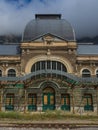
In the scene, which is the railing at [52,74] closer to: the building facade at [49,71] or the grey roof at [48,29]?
the building facade at [49,71]

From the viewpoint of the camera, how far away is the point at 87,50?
43031 millimetres

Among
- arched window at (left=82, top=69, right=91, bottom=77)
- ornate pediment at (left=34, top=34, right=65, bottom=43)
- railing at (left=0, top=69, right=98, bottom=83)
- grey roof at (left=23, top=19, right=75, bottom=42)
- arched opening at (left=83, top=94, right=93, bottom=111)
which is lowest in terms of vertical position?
arched opening at (left=83, top=94, right=93, bottom=111)

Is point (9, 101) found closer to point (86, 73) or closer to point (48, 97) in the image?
point (48, 97)

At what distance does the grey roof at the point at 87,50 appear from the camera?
138ft

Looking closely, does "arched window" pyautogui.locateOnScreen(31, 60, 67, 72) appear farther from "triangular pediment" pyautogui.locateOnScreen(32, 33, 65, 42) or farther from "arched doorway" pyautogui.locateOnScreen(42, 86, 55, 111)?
"triangular pediment" pyautogui.locateOnScreen(32, 33, 65, 42)

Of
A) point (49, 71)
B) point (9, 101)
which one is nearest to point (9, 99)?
point (9, 101)

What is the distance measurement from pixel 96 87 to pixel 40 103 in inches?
291

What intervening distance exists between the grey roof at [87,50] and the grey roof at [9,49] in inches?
362

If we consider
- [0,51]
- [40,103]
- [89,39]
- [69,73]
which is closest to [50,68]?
[69,73]

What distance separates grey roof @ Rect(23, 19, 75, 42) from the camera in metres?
41.3

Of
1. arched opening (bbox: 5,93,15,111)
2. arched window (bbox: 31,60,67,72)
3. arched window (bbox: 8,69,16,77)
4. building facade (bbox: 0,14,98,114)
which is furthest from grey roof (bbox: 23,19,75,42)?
arched opening (bbox: 5,93,15,111)

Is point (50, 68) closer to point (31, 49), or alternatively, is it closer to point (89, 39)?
point (31, 49)

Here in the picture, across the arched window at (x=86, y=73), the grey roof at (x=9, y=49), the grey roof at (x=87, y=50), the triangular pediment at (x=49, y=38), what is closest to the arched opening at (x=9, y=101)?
the grey roof at (x=9, y=49)

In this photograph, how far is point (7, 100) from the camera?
124ft
